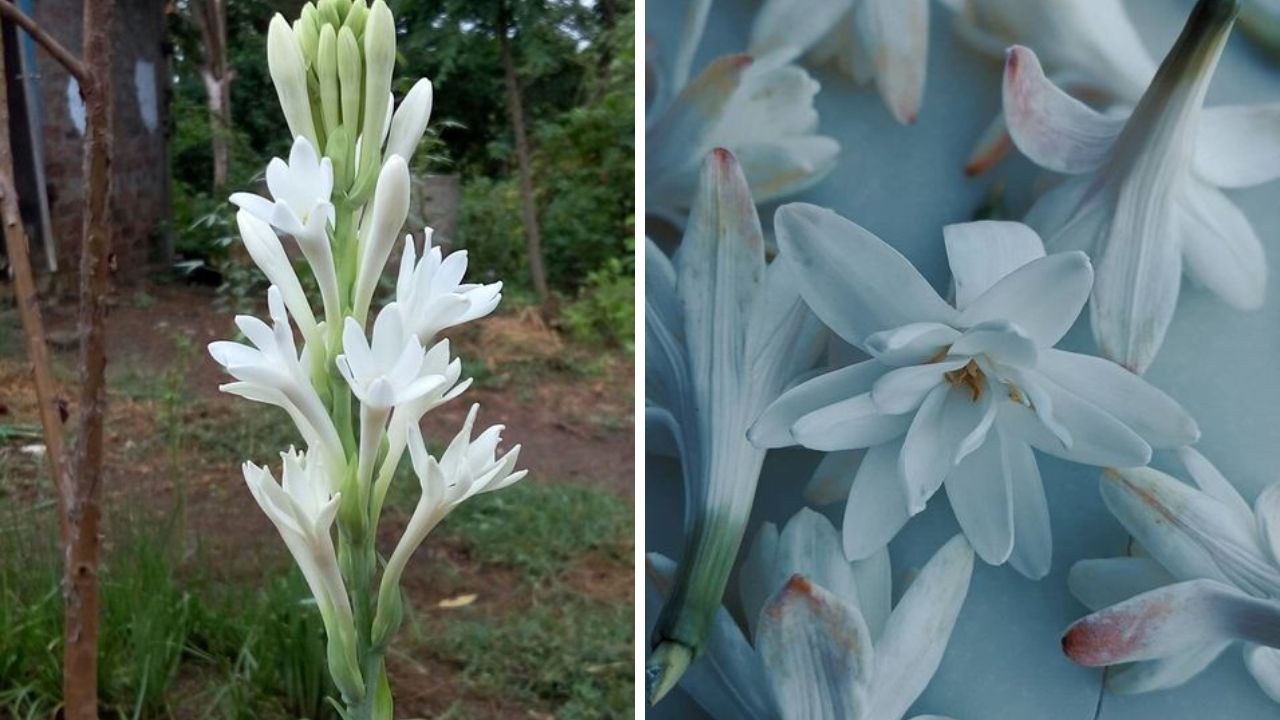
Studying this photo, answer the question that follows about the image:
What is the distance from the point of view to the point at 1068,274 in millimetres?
1190

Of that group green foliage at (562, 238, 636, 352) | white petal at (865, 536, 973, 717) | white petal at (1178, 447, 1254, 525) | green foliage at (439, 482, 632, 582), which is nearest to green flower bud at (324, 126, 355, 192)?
white petal at (865, 536, 973, 717)

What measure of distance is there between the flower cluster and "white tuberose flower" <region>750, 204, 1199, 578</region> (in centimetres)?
46

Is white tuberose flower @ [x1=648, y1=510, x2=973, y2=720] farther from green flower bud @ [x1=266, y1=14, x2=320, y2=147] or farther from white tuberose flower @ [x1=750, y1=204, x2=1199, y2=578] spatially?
green flower bud @ [x1=266, y1=14, x2=320, y2=147]

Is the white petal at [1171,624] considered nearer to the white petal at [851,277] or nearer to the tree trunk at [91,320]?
the white petal at [851,277]

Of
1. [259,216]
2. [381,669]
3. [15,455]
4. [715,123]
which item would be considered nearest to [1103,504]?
[715,123]

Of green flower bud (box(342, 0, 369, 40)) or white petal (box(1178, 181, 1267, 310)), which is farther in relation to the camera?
white petal (box(1178, 181, 1267, 310))

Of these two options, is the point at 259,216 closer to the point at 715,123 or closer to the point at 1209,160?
the point at 715,123

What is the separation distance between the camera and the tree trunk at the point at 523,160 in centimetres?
Answer: 268

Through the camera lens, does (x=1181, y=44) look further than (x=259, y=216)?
Yes

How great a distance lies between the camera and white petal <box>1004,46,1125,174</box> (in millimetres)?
1235

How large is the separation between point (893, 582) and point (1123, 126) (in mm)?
532

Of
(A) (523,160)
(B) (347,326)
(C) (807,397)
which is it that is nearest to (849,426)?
(C) (807,397)

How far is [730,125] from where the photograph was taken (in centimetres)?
137

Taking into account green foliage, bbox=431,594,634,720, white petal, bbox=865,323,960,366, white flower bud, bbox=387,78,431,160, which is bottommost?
green foliage, bbox=431,594,634,720
